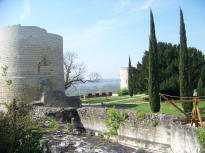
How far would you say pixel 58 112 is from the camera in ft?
34.0

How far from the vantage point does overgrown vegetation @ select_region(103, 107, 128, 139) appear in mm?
8719

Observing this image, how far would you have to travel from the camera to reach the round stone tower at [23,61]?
13.8 m

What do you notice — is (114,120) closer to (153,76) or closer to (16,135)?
(16,135)

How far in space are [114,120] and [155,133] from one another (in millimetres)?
2020

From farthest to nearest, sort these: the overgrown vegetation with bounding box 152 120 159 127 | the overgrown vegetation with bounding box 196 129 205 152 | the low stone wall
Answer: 1. the overgrown vegetation with bounding box 152 120 159 127
2. the low stone wall
3. the overgrown vegetation with bounding box 196 129 205 152

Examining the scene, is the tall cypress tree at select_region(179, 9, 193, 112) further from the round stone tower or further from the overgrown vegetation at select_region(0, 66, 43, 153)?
the overgrown vegetation at select_region(0, 66, 43, 153)

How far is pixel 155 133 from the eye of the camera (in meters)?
7.94

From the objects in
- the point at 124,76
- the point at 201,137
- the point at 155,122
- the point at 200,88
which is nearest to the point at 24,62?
the point at 155,122

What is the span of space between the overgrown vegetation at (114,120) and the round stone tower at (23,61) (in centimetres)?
728

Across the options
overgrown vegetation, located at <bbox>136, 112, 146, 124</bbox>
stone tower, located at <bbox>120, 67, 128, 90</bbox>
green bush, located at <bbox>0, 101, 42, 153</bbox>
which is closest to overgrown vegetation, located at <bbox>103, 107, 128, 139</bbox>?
overgrown vegetation, located at <bbox>136, 112, 146, 124</bbox>

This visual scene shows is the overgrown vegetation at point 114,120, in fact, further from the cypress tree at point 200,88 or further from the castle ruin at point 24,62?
the cypress tree at point 200,88

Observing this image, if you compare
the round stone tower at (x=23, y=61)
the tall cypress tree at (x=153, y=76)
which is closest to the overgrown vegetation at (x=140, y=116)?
the tall cypress tree at (x=153, y=76)

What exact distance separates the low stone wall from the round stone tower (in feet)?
20.6

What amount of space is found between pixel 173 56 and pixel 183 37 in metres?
6.91
